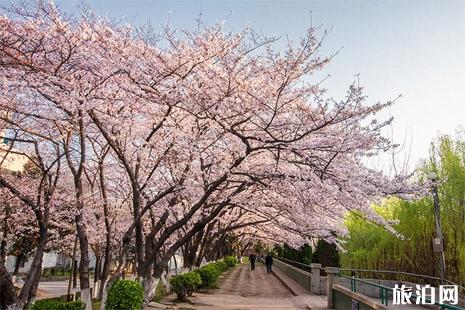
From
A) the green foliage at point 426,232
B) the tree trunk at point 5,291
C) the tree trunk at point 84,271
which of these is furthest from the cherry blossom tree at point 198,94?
the green foliage at point 426,232

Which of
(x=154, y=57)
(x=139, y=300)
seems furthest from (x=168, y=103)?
(x=139, y=300)

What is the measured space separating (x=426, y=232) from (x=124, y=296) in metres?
19.3

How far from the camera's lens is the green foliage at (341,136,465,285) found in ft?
69.7

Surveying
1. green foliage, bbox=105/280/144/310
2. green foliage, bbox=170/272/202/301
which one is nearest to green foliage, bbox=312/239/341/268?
green foliage, bbox=170/272/202/301

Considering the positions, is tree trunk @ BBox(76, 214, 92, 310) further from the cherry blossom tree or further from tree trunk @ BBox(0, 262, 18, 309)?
tree trunk @ BBox(0, 262, 18, 309)

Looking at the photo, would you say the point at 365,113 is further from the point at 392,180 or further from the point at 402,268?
the point at 402,268

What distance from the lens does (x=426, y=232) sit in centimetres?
2408

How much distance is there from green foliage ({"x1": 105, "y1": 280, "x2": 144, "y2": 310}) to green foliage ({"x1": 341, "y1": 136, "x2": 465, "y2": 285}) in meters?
11.3

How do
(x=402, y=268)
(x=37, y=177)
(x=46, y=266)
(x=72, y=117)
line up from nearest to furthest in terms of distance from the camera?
(x=72, y=117), (x=37, y=177), (x=402, y=268), (x=46, y=266)

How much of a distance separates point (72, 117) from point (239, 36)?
4.90m

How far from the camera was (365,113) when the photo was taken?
902 cm

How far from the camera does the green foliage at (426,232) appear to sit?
21234 millimetres

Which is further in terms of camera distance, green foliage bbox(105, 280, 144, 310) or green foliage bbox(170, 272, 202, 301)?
green foliage bbox(170, 272, 202, 301)

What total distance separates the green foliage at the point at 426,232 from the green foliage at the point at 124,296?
1133 centimetres
